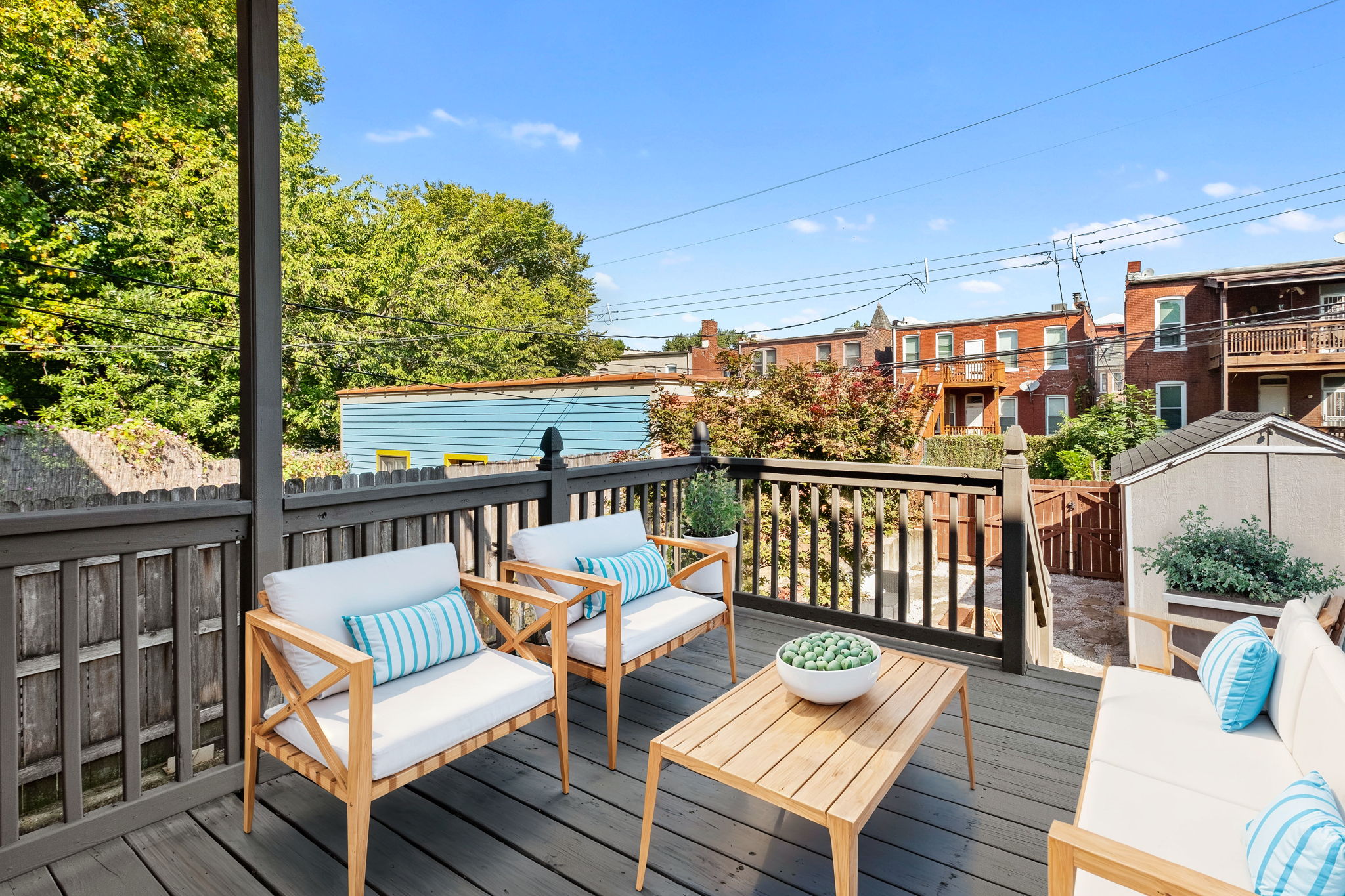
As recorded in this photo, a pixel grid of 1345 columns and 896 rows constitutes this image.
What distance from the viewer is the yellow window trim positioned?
36.1 feet

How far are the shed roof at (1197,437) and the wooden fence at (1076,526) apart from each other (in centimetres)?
277

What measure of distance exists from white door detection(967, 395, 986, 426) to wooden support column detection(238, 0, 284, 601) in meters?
22.2

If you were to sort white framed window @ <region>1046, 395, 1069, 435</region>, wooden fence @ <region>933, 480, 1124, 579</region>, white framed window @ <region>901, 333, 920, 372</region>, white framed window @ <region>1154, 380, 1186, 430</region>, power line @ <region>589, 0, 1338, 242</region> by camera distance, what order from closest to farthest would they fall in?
1. power line @ <region>589, 0, 1338, 242</region>
2. wooden fence @ <region>933, 480, 1124, 579</region>
3. white framed window @ <region>1154, 380, 1186, 430</region>
4. white framed window @ <region>1046, 395, 1069, 435</region>
5. white framed window @ <region>901, 333, 920, 372</region>

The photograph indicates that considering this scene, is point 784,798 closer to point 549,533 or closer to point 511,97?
point 549,533

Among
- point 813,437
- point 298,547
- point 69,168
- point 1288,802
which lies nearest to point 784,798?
point 1288,802

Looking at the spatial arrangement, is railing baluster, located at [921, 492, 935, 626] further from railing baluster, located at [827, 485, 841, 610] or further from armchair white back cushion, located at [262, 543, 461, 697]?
armchair white back cushion, located at [262, 543, 461, 697]

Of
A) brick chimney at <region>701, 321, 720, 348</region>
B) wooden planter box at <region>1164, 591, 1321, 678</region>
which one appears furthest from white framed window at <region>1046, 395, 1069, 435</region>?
wooden planter box at <region>1164, 591, 1321, 678</region>

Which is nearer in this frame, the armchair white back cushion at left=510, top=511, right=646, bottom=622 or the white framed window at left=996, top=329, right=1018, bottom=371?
the armchair white back cushion at left=510, top=511, right=646, bottom=622

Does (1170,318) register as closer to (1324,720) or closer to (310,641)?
(1324,720)

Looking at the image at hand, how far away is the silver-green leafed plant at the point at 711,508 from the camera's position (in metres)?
3.62

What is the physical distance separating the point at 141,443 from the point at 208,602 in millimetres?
7255

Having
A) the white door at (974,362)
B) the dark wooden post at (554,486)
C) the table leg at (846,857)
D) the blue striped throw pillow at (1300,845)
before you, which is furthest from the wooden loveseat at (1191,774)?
the white door at (974,362)

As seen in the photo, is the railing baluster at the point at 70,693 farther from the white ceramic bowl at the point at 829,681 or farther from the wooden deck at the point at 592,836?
the white ceramic bowl at the point at 829,681

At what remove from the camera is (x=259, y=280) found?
202cm
